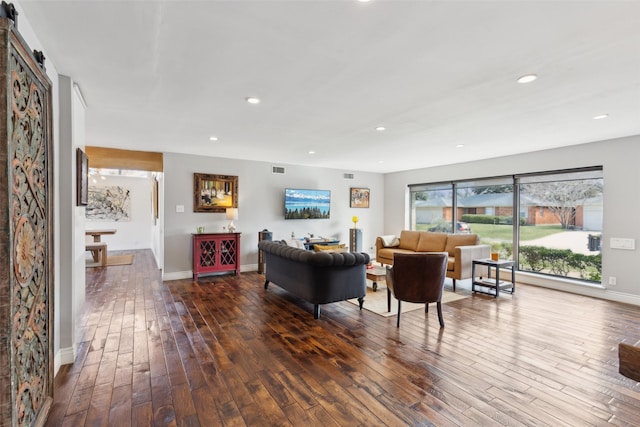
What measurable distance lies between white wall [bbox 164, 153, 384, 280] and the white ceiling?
5.79 feet

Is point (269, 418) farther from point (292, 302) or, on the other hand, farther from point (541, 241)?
point (541, 241)

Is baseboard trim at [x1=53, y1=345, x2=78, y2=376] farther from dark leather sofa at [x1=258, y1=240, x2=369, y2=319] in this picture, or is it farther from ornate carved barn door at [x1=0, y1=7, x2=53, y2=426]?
dark leather sofa at [x1=258, y1=240, x2=369, y2=319]

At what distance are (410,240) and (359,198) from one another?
1.98 m

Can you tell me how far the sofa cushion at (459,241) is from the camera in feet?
18.5

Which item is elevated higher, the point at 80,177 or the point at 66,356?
the point at 80,177

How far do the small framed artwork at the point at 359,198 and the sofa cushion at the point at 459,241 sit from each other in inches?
107

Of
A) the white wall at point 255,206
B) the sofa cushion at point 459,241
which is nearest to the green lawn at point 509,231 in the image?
the sofa cushion at point 459,241

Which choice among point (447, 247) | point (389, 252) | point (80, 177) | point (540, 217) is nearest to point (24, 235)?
point (80, 177)

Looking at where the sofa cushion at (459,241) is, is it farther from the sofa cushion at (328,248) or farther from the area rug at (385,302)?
the sofa cushion at (328,248)

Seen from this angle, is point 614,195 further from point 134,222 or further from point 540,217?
point 134,222

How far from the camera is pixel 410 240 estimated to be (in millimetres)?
6715

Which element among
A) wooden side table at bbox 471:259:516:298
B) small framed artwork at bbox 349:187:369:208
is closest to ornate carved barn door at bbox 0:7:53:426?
wooden side table at bbox 471:259:516:298

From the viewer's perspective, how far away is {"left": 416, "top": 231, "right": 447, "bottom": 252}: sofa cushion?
19.8ft

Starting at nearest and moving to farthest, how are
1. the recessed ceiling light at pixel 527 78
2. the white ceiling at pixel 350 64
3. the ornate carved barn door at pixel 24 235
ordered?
1. the ornate carved barn door at pixel 24 235
2. the white ceiling at pixel 350 64
3. the recessed ceiling light at pixel 527 78
